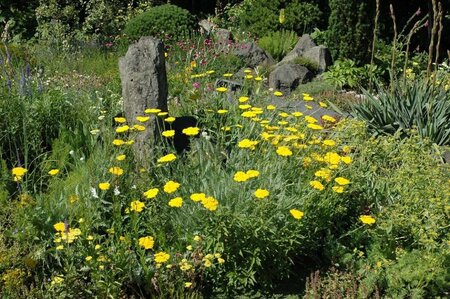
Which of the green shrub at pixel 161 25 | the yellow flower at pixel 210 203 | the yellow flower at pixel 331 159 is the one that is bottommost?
the yellow flower at pixel 210 203

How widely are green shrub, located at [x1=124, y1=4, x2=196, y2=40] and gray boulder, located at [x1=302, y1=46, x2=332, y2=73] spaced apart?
8.30ft

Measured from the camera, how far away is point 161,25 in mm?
12312

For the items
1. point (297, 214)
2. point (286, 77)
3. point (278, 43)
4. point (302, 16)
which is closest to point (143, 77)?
point (297, 214)

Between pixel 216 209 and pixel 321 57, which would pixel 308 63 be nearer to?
pixel 321 57

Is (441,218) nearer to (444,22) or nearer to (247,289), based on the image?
(247,289)

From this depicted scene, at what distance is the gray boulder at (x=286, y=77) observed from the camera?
10180mm

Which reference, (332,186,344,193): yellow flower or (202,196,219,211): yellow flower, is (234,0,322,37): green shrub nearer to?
(332,186,344,193): yellow flower

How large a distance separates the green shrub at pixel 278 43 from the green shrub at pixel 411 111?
5.14 meters

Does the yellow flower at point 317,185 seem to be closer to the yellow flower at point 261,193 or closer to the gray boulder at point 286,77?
the yellow flower at point 261,193

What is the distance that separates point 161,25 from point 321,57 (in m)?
3.27

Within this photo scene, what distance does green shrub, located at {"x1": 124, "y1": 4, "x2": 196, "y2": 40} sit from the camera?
40.2 ft

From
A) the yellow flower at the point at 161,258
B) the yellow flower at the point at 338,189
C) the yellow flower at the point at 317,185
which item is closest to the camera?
the yellow flower at the point at 161,258

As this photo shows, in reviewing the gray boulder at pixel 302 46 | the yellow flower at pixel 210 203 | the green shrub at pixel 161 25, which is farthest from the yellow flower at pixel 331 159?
the green shrub at pixel 161 25

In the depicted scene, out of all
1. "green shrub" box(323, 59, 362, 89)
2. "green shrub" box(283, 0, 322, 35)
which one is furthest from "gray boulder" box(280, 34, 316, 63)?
"green shrub" box(283, 0, 322, 35)
